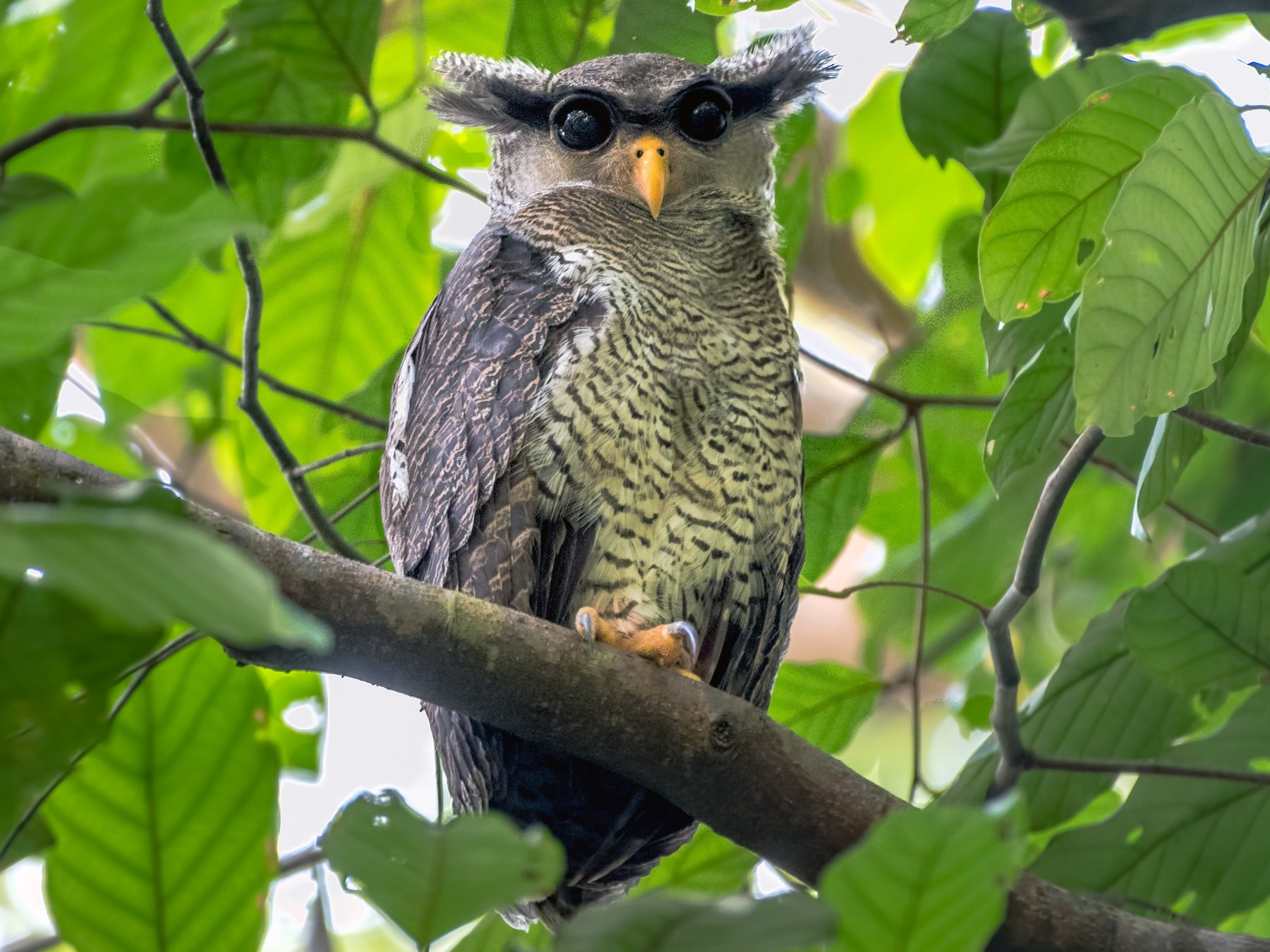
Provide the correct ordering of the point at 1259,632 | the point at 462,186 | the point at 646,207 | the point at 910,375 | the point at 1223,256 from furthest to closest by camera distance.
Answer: the point at 910,375
the point at 646,207
the point at 462,186
the point at 1259,632
the point at 1223,256

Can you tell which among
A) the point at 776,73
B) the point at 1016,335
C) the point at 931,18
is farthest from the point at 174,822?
the point at 776,73

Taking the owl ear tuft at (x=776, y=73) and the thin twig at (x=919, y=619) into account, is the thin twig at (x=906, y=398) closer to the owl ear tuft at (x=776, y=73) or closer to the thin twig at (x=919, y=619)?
the thin twig at (x=919, y=619)

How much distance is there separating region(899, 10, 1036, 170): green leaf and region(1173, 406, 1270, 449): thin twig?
2.55ft

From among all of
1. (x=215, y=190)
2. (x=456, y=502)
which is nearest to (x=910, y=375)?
(x=456, y=502)

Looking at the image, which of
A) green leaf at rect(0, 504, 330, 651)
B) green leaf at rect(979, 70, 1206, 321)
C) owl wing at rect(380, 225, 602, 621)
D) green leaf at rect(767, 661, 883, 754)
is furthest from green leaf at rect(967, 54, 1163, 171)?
green leaf at rect(0, 504, 330, 651)

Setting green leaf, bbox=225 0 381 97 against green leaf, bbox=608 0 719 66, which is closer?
green leaf, bbox=225 0 381 97

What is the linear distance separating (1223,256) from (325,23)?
1.46 metres

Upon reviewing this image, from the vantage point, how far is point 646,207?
2.65m

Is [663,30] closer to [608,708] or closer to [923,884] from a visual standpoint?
[608,708]

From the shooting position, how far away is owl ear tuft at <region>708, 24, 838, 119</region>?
2.91 meters

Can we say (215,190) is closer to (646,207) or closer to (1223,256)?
(1223,256)

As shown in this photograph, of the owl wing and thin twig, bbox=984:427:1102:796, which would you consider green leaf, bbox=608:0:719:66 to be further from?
thin twig, bbox=984:427:1102:796

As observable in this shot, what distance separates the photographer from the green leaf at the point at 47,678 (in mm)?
909

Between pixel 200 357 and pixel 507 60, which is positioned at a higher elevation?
pixel 507 60
